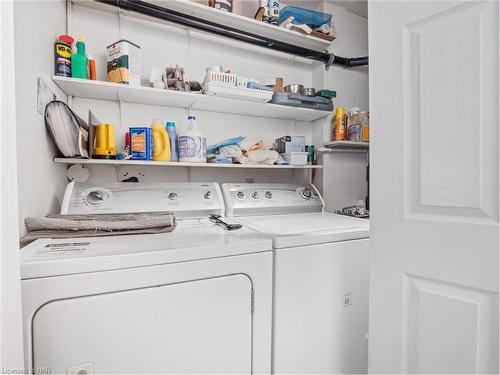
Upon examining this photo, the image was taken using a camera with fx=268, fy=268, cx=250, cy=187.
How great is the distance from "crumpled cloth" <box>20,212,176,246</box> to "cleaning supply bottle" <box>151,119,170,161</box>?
0.57 m

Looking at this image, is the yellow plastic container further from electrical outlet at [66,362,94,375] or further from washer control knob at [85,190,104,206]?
electrical outlet at [66,362,94,375]

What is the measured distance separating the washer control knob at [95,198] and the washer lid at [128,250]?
475 millimetres

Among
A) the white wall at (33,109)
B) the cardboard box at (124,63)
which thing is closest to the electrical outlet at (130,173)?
the white wall at (33,109)

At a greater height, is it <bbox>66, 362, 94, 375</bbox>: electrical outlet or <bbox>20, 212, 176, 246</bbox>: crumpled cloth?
<bbox>20, 212, 176, 246</bbox>: crumpled cloth

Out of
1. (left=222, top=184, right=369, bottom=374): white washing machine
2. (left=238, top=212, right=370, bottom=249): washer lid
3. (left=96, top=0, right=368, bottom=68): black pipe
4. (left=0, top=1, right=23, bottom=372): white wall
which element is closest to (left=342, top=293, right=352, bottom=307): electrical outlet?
(left=222, top=184, right=369, bottom=374): white washing machine

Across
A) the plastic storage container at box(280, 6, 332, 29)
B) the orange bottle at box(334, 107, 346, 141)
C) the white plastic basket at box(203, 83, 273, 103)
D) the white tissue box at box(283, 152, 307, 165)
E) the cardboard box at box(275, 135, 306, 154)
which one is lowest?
the white tissue box at box(283, 152, 307, 165)

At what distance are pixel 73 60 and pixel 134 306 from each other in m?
1.51

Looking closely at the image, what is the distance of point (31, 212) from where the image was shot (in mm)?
1230

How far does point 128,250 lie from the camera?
102 centimetres

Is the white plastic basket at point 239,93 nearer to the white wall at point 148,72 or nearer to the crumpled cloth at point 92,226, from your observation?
the white wall at point 148,72

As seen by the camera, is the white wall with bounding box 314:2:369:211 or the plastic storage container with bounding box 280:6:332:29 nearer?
the plastic storage container with bounding box 280:6:332:29

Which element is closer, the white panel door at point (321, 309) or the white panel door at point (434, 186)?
the white panel door at point (434, 186)

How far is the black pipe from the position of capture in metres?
1.82

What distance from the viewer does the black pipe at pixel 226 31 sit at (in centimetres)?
182
